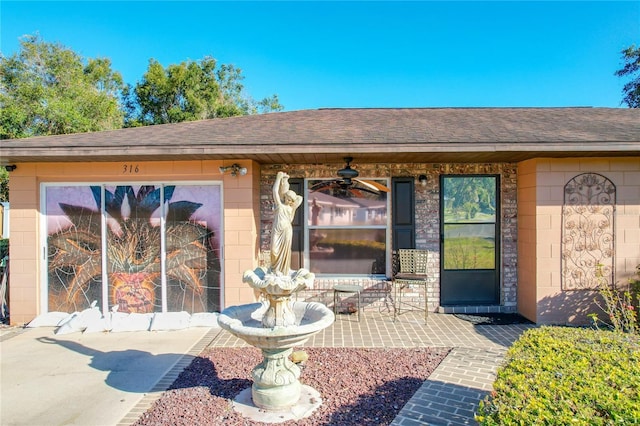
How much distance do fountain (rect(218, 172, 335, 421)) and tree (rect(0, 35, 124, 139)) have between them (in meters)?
12.8

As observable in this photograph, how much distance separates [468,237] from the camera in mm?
6895

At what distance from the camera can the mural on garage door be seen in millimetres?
6391

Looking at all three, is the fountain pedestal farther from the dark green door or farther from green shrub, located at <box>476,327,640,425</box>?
the dark green door

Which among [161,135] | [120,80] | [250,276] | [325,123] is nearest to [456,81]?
[325,123]

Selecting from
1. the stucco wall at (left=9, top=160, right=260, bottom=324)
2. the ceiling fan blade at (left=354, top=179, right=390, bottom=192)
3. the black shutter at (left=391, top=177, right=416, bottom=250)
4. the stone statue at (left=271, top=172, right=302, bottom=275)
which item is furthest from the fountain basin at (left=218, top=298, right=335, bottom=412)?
the black shutter at (left=391, top=177, right=416, bottom=250)

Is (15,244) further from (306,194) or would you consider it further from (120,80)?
(120,80)

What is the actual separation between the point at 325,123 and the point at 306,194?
1.41m

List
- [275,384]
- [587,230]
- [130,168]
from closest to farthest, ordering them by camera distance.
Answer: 1. [275,384]
2. [587,230]
3. [130,168]

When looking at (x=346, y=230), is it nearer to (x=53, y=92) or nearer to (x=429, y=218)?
(x=429, y=218)

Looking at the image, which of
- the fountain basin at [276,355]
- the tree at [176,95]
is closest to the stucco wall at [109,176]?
the fountain basin at [276,355]

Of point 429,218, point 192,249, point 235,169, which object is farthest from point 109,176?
point 429,218

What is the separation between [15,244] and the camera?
245 inches

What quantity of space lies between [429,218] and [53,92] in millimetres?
18156

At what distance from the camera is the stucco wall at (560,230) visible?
5977 mm
